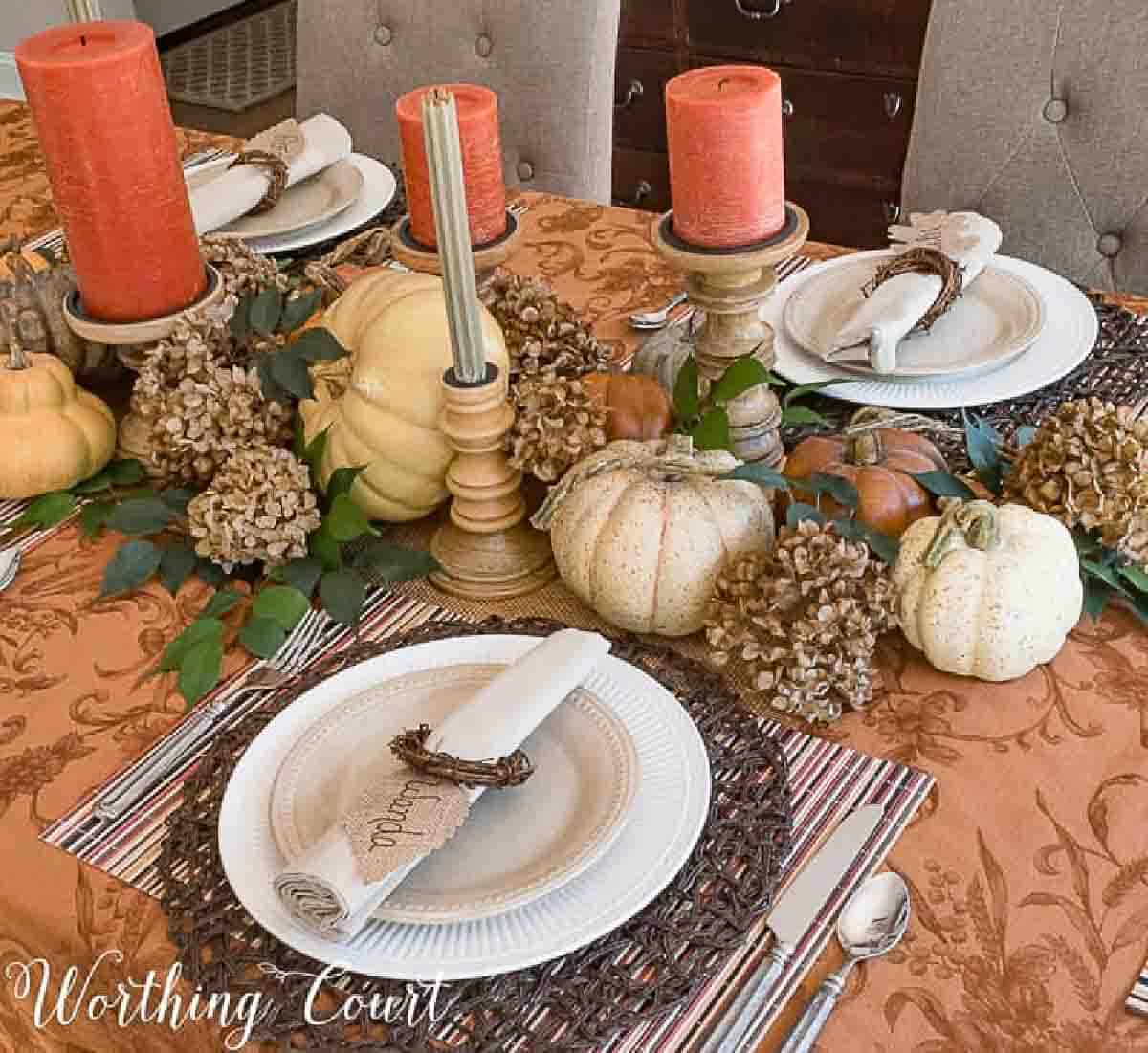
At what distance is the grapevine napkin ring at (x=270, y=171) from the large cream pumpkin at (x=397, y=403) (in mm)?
476

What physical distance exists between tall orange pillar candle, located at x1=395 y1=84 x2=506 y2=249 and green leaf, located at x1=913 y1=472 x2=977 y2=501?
323 mm

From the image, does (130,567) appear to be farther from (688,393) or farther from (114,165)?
(688,393)

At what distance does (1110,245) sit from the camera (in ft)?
4.87

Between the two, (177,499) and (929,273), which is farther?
(929,273)

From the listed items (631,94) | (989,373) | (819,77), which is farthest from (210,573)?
(631,94)

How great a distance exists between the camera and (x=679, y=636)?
2.82 feet

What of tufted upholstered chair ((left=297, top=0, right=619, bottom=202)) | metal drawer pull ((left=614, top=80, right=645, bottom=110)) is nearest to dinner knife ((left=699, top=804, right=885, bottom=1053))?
tufted upholstered chair ((left=297, top=0, right=619, bottom=202))

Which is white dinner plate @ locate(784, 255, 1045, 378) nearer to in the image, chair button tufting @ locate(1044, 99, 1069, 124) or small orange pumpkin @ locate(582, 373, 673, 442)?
small orange pumpkin @ locate(582, 373, 673, 442)

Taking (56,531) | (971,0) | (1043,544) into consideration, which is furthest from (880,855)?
(971,0)

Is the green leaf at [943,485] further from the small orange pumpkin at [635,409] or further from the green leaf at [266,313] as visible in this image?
the green leaf at [266,313]

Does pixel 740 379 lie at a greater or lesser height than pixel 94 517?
greater

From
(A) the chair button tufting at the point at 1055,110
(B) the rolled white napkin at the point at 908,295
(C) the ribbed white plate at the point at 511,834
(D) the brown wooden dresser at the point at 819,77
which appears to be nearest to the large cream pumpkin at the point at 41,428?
(C) the ribbed white plate at the point at 511,834

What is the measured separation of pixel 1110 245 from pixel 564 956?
112 cm

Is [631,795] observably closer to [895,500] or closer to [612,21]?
[895,500]
